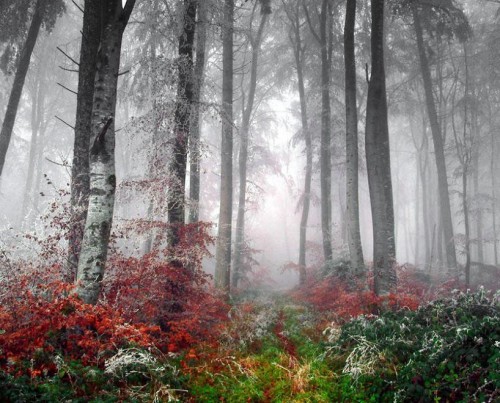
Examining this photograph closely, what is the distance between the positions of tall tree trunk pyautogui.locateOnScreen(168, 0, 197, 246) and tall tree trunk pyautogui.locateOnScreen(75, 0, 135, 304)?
1.46 m

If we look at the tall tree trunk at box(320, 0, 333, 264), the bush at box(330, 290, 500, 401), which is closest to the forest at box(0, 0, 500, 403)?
the bush at box(330, 290, 500, 401)

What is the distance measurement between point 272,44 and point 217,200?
12035mm

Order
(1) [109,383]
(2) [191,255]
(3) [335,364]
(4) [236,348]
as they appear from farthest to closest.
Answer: (2) [191,255], (4) [236,348], (3) [335,364], (1) [109,383]

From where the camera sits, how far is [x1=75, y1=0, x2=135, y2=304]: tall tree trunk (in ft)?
17.6

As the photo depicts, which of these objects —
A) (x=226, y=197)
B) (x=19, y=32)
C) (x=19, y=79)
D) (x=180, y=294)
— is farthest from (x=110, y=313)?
(x=19, y=32)

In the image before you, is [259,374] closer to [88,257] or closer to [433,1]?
[88,257]

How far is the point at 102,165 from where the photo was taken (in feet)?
18.5

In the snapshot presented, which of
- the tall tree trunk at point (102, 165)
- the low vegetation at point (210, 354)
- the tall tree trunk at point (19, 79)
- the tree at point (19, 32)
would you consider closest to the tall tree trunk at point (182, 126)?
the low vegetation at point (210, 354)

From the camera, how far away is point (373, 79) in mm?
8562

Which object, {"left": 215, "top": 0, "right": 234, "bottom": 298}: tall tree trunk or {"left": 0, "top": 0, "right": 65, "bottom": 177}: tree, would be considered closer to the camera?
{"left": 0, "top": 0, "right": 65, "bottom": 177}: tree

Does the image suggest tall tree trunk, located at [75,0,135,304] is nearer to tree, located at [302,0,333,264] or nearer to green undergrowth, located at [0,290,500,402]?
green undergrowth, located at [0,290,500,402]

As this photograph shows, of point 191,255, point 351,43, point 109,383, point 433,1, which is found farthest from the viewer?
point 433,1

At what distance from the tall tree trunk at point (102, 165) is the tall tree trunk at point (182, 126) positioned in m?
1.46

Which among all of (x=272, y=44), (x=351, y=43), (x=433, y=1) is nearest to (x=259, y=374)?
(x=351, y=43)
